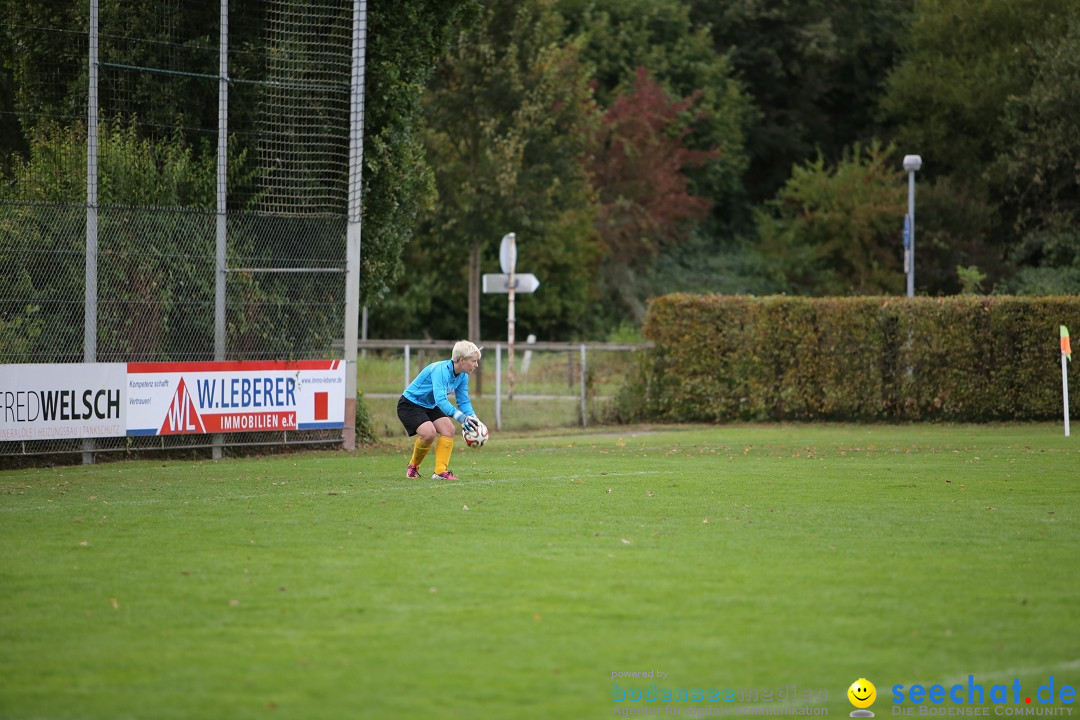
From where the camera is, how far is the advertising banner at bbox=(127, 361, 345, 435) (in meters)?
18.0

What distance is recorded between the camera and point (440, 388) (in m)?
14.0

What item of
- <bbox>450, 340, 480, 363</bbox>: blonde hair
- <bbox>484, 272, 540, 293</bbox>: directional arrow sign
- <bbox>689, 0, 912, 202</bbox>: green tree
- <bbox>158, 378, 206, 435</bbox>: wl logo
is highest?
<bbox>689, 0, 912, 202</bbox>: green tree

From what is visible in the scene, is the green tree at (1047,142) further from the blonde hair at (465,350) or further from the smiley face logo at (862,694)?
the smiley face logo at (862,694)

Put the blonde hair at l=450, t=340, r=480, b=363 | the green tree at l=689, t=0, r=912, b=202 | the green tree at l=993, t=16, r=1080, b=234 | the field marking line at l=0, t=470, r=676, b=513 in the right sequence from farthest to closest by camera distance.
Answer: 1. the green tree at l=689, t=0, r=912, b=202
2. the green tree at l=993, t=16, r=1080, b=234
3. the blonde hair at l=450, t=340, r=480, b=363
4. the field marking line at l=0, t=470, r=676, b=513

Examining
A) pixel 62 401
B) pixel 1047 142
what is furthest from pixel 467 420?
pixel 1047 142

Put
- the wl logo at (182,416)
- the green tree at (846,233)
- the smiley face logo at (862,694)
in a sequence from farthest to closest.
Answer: the green tree at (846,233) < the wl logo at (182,416) < the smiley face logo at (862,694)

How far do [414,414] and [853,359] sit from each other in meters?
14.5

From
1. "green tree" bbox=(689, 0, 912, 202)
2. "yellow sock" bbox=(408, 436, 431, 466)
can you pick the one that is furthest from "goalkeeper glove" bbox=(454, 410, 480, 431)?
"green tree" bbox=(689, 0, 912, 202)

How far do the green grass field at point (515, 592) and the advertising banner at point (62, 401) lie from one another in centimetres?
226

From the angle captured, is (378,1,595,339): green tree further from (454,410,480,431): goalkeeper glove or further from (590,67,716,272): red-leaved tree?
(454,410,480,431): goalkeeper glove

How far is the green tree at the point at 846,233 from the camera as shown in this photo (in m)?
45.1

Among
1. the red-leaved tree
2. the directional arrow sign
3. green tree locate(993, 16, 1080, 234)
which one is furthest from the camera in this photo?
the red-leaved tree

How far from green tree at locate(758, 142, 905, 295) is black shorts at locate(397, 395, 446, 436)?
32.4m

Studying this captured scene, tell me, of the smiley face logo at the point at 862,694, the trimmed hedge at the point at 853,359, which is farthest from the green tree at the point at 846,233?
the smiley face logo at the point at 862,694
